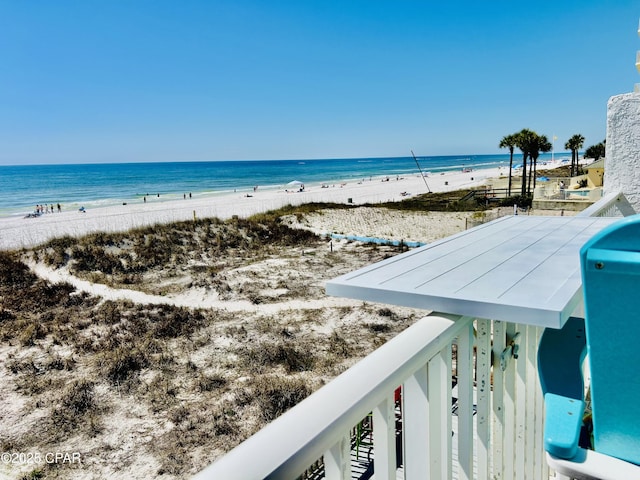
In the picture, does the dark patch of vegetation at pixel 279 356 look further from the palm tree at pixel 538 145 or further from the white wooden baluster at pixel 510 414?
the palm tree at pixel 538 145

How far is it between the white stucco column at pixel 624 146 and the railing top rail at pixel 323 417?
5.91 meters

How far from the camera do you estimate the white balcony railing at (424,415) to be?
684 millimetres

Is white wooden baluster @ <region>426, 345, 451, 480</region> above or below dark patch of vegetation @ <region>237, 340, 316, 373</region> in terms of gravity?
above

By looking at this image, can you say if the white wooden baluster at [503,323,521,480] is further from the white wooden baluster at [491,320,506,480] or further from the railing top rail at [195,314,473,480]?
the railing top rail at [195,314,473,480]

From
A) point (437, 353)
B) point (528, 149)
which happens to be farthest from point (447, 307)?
point (528, 149)

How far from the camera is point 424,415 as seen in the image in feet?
3.78

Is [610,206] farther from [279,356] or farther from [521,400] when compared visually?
[279,356]

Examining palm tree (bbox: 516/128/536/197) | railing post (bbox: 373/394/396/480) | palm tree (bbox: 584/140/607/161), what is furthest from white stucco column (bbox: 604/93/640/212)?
palm tree (bbox: 584/140/607/161)

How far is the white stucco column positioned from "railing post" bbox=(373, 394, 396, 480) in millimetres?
6107

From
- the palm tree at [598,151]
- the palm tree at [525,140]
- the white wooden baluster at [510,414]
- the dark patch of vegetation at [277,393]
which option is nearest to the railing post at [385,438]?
the white wooden baluster at [510,414]

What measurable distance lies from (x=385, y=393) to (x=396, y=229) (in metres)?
21.0

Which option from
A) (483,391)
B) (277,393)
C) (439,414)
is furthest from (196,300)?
(439,414)

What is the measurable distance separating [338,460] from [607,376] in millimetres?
631

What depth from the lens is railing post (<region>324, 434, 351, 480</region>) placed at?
817 millimetres
